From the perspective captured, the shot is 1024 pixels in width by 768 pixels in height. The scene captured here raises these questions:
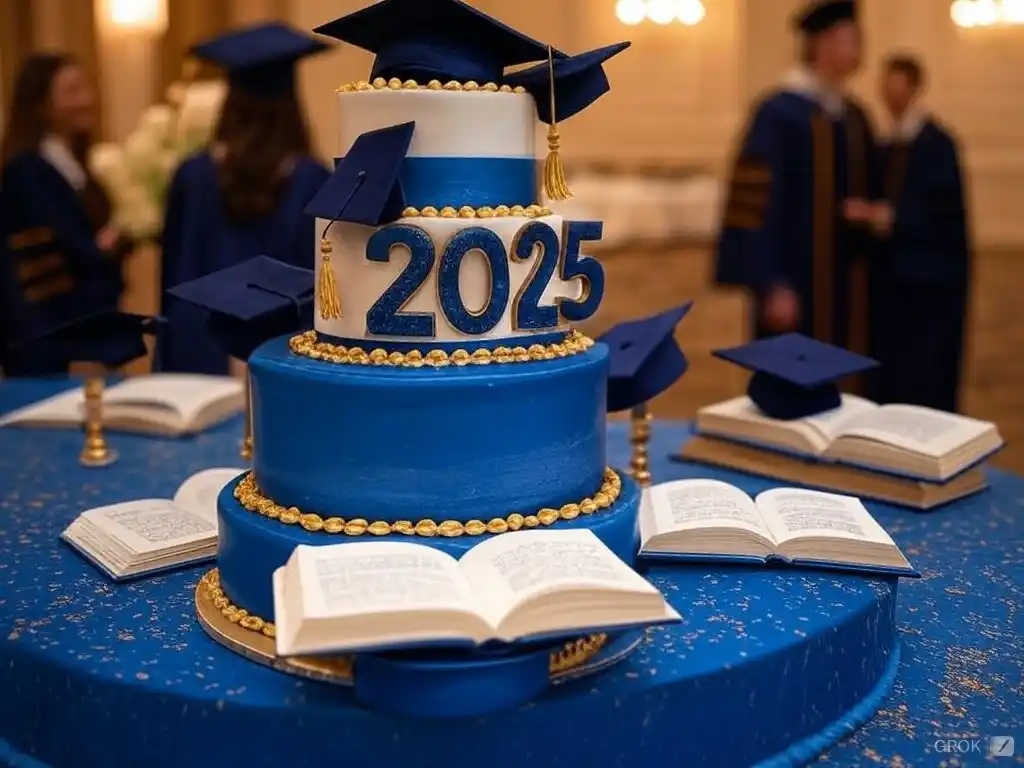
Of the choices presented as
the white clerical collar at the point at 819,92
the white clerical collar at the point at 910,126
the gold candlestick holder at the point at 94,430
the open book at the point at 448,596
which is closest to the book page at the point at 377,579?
the open book at the point at 448,596

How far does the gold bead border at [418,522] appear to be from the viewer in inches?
72.7

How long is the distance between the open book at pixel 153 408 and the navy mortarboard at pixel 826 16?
122 inches

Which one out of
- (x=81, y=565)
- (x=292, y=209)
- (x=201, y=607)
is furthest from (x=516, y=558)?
(x=292, y=209)

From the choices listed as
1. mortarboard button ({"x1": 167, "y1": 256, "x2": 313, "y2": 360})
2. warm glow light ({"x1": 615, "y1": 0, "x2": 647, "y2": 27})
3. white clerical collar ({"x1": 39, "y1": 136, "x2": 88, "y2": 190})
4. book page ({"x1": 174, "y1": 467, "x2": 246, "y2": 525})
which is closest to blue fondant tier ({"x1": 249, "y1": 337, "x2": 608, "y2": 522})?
mortarboard button ({"x1": 167, "y1": 256, "x2": 313, "y2": 360})

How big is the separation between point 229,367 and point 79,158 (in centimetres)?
153

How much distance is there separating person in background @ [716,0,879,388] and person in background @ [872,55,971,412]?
0.15 m

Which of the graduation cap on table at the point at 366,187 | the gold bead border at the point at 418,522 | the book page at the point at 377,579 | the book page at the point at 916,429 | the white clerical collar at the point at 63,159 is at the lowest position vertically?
the book page at the point at 916,429

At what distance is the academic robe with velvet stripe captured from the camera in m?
5.30

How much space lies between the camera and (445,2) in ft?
6.09

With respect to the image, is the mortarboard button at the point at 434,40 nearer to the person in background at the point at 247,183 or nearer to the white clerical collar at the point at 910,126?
the person in background at the point at 247,183

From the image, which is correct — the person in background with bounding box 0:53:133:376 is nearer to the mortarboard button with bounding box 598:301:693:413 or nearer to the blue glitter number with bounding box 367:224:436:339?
the mortarboard button with bounding box 598:301:693:413

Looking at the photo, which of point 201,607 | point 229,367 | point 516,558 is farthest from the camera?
point 229,367

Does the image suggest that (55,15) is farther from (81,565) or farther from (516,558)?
(516,558)

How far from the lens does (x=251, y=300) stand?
94.7 inches
